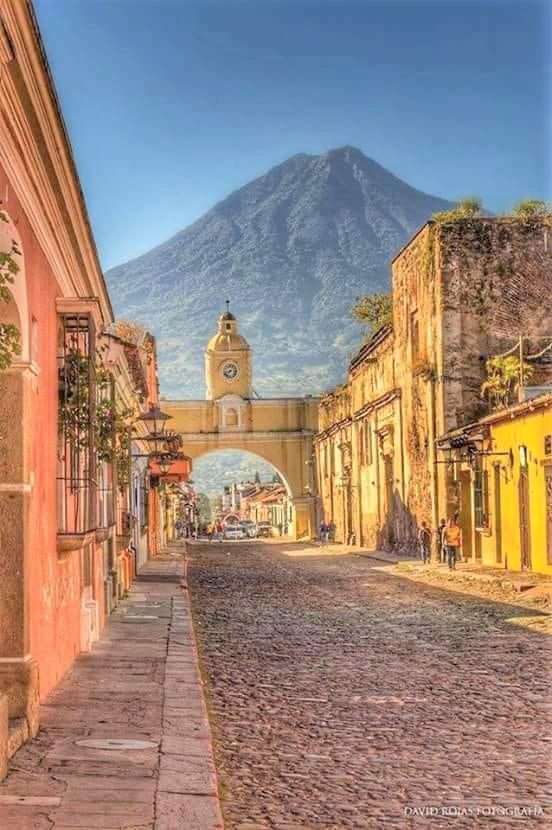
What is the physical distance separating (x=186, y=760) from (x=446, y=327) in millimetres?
22360

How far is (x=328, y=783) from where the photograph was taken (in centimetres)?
517

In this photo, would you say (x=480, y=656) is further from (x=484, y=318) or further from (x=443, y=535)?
(x=484, y=318)

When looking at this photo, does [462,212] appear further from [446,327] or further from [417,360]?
[417,360]

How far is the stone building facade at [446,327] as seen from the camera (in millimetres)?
27031

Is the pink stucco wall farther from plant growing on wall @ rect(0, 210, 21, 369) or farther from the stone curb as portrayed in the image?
the stone curb

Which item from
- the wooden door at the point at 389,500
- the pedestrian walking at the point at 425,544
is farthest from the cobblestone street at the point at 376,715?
the wooden door at the point at 389,500

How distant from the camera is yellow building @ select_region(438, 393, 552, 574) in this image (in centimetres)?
1962

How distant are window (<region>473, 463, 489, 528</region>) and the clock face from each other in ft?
150

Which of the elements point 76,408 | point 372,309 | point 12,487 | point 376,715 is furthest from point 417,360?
point 12,487

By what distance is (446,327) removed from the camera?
27031 mm

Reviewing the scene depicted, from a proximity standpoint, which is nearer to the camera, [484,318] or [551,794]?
[551,794]

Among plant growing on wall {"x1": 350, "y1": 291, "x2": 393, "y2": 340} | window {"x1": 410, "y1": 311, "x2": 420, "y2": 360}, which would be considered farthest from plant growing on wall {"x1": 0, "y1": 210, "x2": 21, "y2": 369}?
plant growing on wall {"x1": 350, "y1": 291, "x2": 393, "y2": 340}

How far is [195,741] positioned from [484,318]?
22.3 meters

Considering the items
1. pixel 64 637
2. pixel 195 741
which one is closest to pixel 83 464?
pixel 64 637
